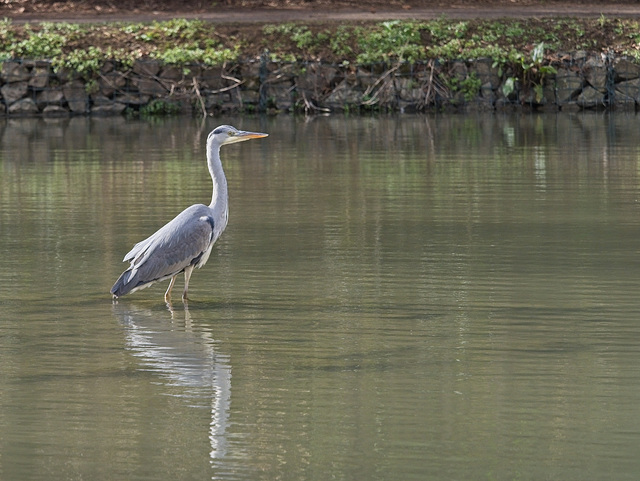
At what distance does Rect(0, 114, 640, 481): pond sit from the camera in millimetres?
7332

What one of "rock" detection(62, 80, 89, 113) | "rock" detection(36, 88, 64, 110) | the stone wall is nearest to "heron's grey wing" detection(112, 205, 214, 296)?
the stone wall

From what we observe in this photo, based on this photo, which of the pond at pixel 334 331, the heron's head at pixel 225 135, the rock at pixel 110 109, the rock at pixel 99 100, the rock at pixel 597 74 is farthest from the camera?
the rock at pixel 99 100

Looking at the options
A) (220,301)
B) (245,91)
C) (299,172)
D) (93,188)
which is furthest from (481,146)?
(220,301)

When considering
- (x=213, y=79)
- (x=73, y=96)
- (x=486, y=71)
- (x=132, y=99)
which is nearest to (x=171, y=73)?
(x=213, y=79)

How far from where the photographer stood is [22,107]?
32844 millimetres

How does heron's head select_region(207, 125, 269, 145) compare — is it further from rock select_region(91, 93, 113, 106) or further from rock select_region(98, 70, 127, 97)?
rock select_region(91, 93, 113, 106)

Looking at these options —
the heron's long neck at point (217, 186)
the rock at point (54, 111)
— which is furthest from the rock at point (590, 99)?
the heron's long neck at point (217, 186)

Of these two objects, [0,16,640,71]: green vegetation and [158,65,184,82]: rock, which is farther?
[158,65,184,82]: rock

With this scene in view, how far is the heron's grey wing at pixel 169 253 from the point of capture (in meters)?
11.0

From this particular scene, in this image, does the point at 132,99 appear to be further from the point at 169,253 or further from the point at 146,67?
the point at 169,253

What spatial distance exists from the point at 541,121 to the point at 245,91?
25.0 ft

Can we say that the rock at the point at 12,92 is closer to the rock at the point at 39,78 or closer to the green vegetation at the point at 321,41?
the rock at the point at 39,78

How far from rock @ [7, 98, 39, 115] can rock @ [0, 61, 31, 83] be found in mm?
532

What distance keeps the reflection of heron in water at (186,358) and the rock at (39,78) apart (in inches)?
894
